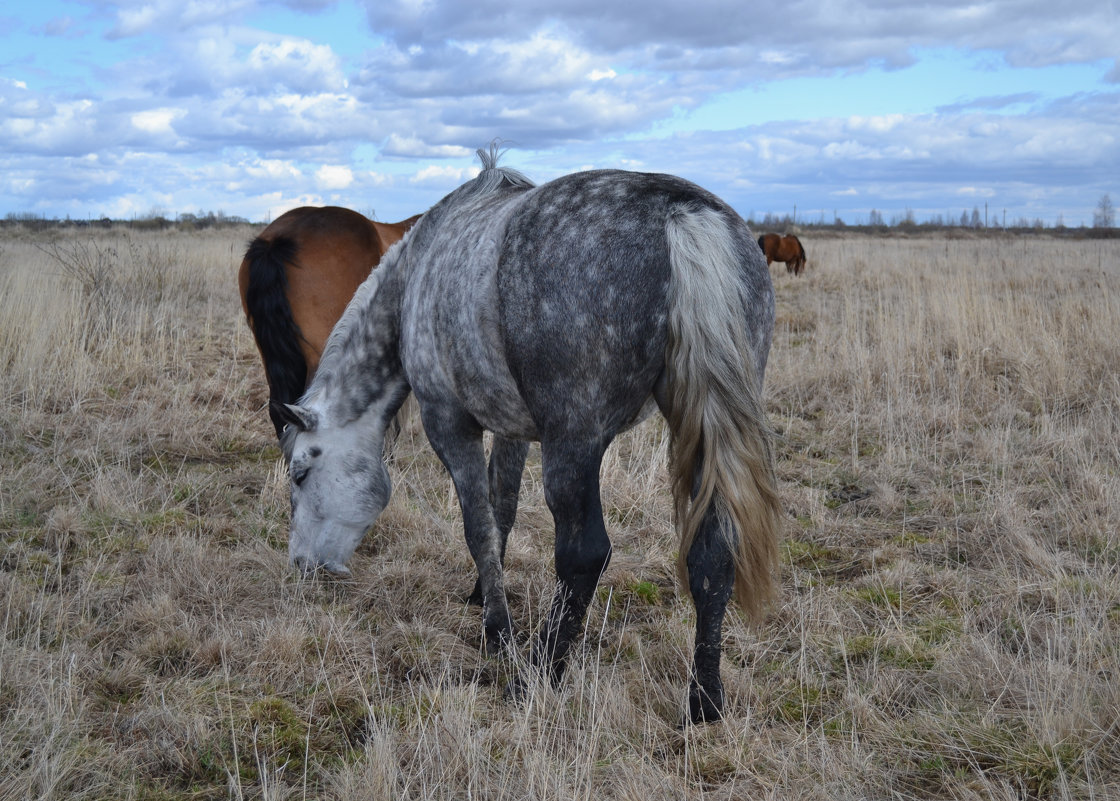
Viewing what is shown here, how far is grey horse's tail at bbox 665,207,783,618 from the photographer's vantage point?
2.44 m

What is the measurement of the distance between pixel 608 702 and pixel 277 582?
191cm

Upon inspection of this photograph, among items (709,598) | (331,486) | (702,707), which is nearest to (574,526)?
(709,598)

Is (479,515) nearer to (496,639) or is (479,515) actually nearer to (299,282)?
(496,639)

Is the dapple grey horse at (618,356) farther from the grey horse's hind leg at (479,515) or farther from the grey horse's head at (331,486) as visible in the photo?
the grey horse's head at (331,486)

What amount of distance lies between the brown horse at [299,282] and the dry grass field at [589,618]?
79 cm

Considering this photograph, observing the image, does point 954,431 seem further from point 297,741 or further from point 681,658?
point 297,741

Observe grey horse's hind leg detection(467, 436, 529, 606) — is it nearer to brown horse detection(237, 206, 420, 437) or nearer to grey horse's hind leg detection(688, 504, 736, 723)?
grey horse's hind leg detection(688, 504, 736, 723)

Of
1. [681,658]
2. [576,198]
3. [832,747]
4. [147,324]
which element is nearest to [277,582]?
[681,658]

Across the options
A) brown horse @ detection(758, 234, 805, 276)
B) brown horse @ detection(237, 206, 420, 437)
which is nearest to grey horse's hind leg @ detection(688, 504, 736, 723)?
brown horse @ detection(237, 206, 420, 437)

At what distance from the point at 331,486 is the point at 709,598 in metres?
1.95

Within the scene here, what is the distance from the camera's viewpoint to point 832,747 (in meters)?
2.44

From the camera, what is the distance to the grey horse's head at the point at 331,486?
3.78 m

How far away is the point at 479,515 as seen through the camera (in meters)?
3.29

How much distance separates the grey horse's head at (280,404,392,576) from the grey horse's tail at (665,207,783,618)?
1.74 meters
